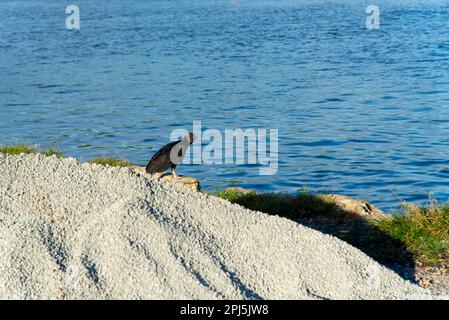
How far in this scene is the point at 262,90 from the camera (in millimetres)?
22938

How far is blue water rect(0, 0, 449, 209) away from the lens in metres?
16.6

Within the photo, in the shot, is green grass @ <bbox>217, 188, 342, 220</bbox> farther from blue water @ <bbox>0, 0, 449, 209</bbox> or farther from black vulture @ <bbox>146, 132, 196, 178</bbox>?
blue water @ <bbox>0, 0, 449, 209</bbox>

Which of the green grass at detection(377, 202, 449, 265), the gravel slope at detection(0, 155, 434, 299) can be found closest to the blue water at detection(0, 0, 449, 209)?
the green grass at detection(377, 202, 449, 265)

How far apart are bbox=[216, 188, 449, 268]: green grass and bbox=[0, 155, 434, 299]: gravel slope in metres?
1.30

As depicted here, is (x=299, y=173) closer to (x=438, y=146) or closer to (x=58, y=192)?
(x=438, y=146)

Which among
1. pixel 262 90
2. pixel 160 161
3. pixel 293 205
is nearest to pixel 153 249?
pixel 160 161

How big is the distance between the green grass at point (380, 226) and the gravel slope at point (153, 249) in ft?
4.25

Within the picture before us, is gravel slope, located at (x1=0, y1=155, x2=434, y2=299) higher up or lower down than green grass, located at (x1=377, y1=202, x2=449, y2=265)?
higher up

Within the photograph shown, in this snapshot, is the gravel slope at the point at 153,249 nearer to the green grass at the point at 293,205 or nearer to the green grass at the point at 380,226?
the green grass at the point at 380,226

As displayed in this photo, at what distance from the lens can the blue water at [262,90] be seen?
653 inches

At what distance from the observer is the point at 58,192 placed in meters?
7.96

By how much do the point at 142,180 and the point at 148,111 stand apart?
44.1 ft

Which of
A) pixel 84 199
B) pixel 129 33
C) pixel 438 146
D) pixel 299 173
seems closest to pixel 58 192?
pixel 84 199

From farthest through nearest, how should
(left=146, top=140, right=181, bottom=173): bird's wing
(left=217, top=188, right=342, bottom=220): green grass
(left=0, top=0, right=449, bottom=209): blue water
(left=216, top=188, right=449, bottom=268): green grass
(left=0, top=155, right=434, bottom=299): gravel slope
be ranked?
1. (left=0, top=0, right=449, bottom=209): blue water
2. (left=217, top=188, right=342, bottom=220): green grass
3. (left=146, top=140, right=181, bottom=173): bird's wing
4. (left=216, top=188, right=449, bottom=268): green grass
5. (left=0, top=155, right=434, bottom=299): gravel slope
